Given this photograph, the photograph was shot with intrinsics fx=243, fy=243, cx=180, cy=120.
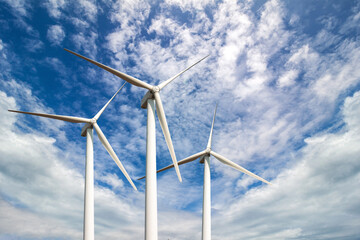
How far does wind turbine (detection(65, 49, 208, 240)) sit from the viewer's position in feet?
89.4

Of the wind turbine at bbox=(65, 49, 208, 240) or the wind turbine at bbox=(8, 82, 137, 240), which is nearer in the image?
the wind turbine at bbox=(65, 49, 208, 240)

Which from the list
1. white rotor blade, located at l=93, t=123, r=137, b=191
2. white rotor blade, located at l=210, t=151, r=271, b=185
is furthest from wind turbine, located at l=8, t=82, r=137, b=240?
white rotor blade, located at l=210, t=151, r=271, b=185

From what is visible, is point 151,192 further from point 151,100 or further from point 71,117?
point 71,117

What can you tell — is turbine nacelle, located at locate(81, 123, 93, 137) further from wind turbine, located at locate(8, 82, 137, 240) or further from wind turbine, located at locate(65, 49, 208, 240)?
wind turbine, located at locate(65, 49, 208, 240)

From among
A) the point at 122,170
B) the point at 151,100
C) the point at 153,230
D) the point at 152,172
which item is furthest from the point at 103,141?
the point at 153,230

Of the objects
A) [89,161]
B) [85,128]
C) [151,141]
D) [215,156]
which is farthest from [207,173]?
[85,128]

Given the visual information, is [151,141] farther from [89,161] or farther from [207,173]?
[207,173]

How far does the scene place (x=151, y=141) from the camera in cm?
3069

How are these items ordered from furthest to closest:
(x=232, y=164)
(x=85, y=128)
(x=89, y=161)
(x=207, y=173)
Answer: (x=232, y=164) < (x=207, y=173) < (x=85, y=128) < (x=89, y=161)

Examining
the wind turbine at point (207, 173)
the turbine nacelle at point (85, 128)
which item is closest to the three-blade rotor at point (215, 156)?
the wind turbine at point (207, 173)

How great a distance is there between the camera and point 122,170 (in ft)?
135

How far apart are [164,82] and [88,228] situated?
78.7 feet

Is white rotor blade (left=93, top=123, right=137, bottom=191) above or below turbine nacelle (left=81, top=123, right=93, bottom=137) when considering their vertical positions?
below

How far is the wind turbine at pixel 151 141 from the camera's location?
27244mm
